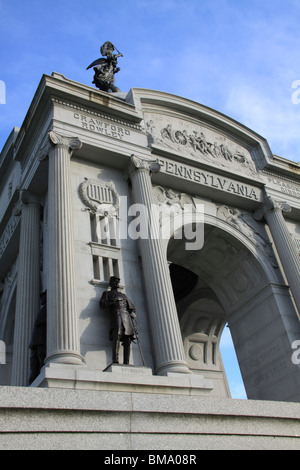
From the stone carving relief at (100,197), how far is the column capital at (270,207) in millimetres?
7453

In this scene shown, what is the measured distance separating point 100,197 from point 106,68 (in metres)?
8.43

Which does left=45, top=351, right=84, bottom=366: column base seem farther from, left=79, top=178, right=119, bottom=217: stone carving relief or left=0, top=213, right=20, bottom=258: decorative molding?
left=0, top=213, right=20, bottom=258: decorative molding

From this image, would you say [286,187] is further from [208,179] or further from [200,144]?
[200,144]

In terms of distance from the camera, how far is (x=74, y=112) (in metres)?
16.8

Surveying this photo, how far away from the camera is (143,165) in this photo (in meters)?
17.0

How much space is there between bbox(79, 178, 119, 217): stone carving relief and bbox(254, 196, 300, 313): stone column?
295 inches

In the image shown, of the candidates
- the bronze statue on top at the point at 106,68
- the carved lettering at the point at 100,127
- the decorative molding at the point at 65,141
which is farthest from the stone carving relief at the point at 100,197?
the bronze statue on top at the point at 106,68

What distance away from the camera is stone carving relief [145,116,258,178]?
1938cm

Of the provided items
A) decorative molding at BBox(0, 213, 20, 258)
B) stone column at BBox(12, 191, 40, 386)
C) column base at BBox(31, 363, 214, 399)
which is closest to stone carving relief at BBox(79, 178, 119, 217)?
stone column at BBox(12, 191, 40, 386)

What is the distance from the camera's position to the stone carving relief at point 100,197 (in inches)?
616

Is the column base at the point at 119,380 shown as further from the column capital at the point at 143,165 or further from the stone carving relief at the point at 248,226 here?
the stone carving relief at the point at 248,226

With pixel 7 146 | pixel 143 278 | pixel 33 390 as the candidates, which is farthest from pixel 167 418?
pixel 7 146
